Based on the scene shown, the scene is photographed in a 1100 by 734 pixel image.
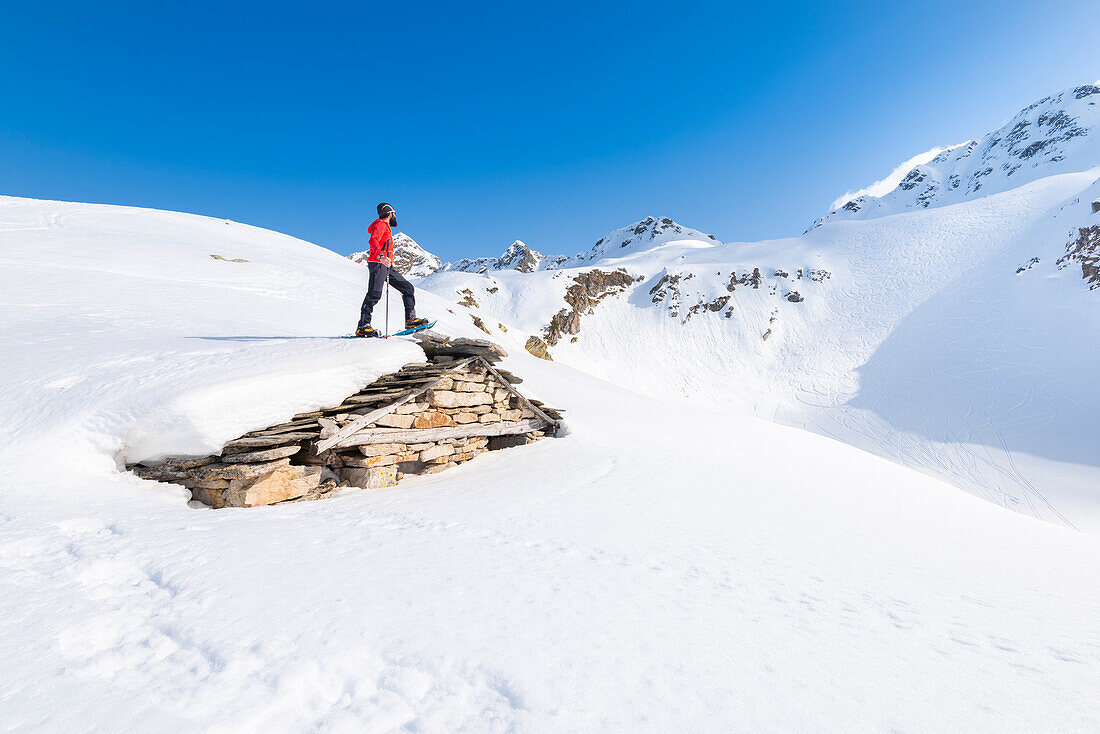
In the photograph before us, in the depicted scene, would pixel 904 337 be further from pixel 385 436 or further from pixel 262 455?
pixel 262 455

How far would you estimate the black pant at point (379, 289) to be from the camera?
23.4ft

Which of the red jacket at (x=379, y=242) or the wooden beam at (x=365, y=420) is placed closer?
the wooden beam at (x=365, y=420)

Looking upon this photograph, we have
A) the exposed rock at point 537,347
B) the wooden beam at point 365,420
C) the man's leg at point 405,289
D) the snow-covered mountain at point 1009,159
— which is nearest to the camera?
the wooden beam at point 365,420

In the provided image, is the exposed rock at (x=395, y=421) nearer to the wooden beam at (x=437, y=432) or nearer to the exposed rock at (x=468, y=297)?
the wooden beam at (x=437, y=432)

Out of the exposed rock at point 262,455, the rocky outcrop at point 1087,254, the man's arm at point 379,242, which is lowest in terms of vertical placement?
the exposed rock at point 262,455

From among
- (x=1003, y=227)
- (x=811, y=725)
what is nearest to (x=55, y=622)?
(x=811, y=725)

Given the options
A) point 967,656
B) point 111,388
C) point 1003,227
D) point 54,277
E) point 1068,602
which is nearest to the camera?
point 967,656

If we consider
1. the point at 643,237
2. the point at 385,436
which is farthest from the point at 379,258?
the point at 643,237

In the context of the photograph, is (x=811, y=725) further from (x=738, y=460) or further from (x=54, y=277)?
(x=54, y=277)

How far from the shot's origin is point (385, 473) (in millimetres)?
6297

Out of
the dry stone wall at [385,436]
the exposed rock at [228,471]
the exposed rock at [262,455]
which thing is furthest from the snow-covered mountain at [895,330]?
the exposed rock at [228,471]

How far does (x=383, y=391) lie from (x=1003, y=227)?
63966mm

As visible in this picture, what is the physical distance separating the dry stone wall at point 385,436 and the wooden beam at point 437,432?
15 mm

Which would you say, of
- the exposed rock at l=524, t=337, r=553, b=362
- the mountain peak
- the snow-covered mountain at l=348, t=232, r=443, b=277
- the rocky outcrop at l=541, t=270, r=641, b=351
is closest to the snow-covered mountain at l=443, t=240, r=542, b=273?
the snow-covered mountain at l=348, t=232, r=443, b=277
